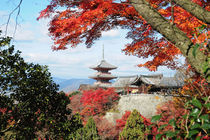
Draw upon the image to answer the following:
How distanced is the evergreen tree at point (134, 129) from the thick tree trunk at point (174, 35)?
7660 millimetres

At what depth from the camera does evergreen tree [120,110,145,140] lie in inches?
360

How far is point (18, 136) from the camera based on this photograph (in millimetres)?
4176

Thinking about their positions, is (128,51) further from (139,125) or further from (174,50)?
(139,125)

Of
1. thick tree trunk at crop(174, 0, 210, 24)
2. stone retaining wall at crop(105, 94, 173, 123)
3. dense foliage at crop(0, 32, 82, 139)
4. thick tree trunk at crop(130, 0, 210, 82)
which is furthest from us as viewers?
stone retaining wall at crop(105, 94, 173, 123)

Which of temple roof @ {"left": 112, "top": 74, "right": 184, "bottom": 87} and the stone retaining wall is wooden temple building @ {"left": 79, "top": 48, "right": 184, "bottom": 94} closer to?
temple roof @ {"left": 112, "top": 74, "right": 184, "bottom": 87}

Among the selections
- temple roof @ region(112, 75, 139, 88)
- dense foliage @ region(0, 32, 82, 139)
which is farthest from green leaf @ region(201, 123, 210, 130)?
temple roof @ region(112, 75, 139, 88)

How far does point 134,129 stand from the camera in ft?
30.2

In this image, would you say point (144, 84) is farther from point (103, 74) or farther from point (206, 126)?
point (206, 126)

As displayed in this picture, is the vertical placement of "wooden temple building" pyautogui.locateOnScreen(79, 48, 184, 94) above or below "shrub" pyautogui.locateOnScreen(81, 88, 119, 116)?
above

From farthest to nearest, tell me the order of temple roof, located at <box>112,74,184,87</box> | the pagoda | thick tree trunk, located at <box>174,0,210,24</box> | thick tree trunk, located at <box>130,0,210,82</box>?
the pagoda
temple roof, located at <box>112,74,184,87</box>
thick tree trunk, located at <box>174,0,210,24</box>
thick tree trunk, located at <box>130,0,210,82</box>

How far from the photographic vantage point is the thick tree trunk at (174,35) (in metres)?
2.02

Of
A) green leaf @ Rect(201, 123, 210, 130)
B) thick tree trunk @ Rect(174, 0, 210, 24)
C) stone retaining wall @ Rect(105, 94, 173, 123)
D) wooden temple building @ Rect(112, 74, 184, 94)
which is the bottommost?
stone retaining wall @ Rect(105, 94, 173, 123)

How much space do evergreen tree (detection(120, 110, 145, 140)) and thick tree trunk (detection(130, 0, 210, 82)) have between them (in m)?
7.66

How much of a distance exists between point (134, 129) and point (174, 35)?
775cm
